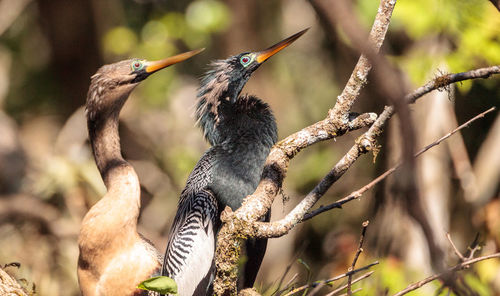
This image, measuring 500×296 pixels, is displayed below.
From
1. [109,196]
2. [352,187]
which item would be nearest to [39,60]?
[352,187]

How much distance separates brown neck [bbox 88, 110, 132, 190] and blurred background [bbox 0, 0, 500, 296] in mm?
533

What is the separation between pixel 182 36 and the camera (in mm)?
7926

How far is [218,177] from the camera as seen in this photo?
10.7 feet

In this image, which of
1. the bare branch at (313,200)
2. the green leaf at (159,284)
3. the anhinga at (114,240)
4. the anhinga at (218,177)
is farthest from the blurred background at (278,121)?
the green leaf at (159,284)

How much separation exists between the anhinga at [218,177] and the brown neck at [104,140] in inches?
18.9

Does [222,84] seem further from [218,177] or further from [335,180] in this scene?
[335,180]

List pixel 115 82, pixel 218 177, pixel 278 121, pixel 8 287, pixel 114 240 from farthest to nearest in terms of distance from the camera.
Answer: pixel 278 121 < pixel 115 82 < pixel 218 177 < pixel 114 240 < pixel 8 287

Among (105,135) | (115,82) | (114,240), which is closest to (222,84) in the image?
(115,82)

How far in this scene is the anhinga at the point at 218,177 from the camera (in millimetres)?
3059

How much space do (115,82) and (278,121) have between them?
14.3ft

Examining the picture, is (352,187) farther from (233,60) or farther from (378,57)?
(378,57)

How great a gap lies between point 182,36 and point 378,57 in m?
7.33

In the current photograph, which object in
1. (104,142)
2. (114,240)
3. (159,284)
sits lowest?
(159,284)

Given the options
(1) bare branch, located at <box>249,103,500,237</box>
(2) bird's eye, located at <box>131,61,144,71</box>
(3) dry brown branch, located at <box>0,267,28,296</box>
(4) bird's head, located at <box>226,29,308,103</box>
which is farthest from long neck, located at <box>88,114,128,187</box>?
(1) bare branch, located at <box>249,103,500,237</box>
